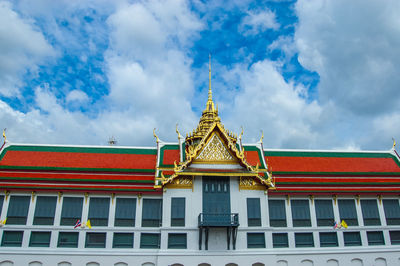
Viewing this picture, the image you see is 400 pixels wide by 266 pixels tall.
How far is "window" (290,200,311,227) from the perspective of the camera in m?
29.1

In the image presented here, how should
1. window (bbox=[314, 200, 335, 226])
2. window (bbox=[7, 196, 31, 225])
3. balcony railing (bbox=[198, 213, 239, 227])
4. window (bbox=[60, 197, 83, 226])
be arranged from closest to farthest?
1. balcony railing (bbox=[198, 213, 239, 227])
2. window (bbox=[7, 196, 31, 225])
3. window (bbox=[60, 197, 83, 226])
4. window (bbox=[314, 200, 335, 226])

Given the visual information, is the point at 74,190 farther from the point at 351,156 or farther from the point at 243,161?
the point at 351,156

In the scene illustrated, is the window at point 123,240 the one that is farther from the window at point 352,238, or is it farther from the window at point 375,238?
the window at point 375,238

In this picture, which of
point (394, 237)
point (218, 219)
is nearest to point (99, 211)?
point (218, 219)

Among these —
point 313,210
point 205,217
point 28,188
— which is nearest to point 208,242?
point 205,217

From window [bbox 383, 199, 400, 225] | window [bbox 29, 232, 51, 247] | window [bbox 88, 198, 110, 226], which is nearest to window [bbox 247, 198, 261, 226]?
window [bbox 88, 198, 110, 226]

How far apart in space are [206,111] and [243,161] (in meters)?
12.9

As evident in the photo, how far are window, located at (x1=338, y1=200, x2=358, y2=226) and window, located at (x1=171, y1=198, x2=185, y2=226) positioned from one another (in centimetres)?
1455

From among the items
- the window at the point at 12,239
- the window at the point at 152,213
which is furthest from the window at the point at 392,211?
the window at the point at 12,239

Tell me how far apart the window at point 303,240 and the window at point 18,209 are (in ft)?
76.7

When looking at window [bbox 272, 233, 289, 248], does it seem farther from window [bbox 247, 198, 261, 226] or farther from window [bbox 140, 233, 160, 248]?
window [bbox 140, 233, 160, 248]

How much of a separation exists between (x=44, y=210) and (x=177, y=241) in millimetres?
11525

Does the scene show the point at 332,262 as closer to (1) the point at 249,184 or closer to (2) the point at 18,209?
(1) the point at 249,184

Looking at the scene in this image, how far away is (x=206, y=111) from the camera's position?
39.6 meters
